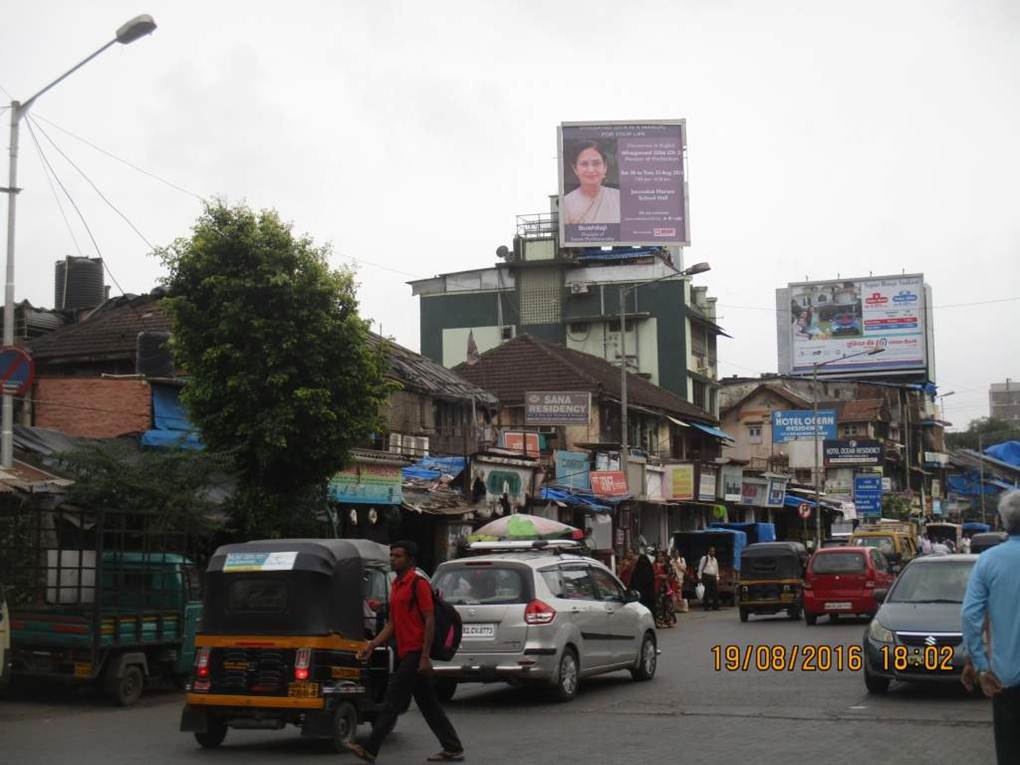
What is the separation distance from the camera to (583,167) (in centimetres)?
6278

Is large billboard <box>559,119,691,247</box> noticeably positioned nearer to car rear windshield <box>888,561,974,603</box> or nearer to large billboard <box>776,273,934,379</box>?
large billboard <box>776,273,934,379</box>

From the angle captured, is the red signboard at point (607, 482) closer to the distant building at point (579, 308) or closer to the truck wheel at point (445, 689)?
the truck wheel at point (445, 689)

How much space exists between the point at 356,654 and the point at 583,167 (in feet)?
173

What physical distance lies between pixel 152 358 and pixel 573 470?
657 inches

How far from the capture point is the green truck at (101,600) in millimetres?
15773

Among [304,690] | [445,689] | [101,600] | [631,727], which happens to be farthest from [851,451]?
[304,690]

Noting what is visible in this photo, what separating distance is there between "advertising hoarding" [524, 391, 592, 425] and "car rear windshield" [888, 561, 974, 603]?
2030 centimetres

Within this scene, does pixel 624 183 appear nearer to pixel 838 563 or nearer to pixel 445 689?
pixel 838 563

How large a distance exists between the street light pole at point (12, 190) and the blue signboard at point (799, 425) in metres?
39.5

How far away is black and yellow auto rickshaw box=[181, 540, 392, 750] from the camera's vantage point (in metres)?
11.4

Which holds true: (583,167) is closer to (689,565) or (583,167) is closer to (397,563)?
(689,565)

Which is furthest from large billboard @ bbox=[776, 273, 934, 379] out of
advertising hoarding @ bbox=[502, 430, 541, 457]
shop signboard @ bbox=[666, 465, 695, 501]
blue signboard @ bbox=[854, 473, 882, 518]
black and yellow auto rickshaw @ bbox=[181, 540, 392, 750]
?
black and yellow auto rickshaw @ bbox=[181, 540, 392, 750]

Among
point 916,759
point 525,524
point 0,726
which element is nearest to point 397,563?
point 916,759

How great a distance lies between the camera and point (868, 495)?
198 ft
